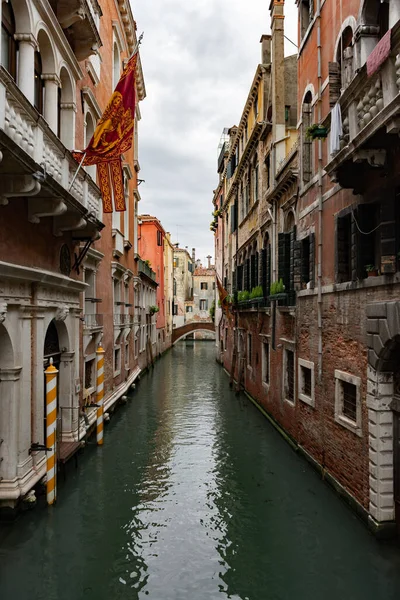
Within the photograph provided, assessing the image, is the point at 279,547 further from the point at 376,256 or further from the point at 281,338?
the point at 281,338

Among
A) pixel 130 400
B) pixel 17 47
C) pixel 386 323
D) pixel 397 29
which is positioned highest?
pixel 17 47

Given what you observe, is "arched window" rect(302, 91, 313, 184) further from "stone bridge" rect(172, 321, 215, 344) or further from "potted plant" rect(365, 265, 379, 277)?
"stone bridge" rect(172, 321, 215, 344)

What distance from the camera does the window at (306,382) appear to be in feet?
31.7

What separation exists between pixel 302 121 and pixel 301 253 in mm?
2827

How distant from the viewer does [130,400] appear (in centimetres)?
1798

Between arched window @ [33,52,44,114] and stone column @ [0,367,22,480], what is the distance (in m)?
4.65

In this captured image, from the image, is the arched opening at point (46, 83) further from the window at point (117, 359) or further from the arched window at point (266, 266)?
the window at point (117, 359)

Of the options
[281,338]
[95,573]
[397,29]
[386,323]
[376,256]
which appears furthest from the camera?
[281,338]

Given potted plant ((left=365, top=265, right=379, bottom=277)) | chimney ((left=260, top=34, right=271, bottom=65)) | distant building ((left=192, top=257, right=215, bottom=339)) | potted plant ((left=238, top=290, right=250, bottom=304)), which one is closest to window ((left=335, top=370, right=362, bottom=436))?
potted plant ((left=365, top=265, right=379, bottom=277))

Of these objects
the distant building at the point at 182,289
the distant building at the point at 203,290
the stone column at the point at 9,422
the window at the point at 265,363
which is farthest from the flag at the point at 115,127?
the distant building at the point at 203,290

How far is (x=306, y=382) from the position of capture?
33.9 feet

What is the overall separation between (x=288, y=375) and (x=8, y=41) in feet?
29.8

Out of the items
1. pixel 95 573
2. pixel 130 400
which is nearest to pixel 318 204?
pixel 95 573

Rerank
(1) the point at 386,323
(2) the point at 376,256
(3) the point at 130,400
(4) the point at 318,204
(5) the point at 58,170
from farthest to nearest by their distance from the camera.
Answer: (3) the point at 130,400 → (4) the point at 318,204 → (5) the point at 58,170 → (2) the point at 376,256 → (1) the point at 386,323
